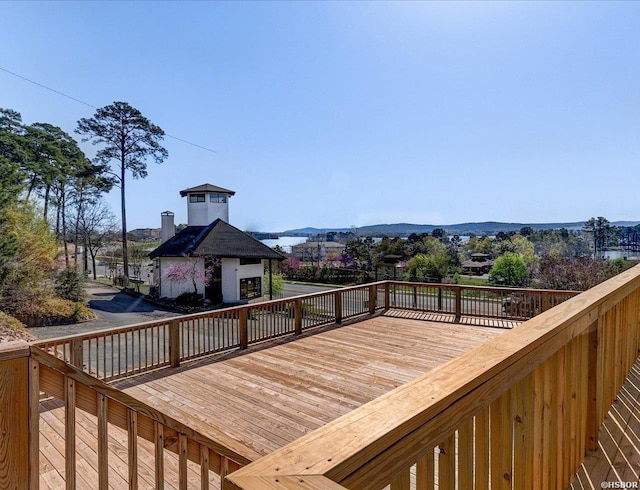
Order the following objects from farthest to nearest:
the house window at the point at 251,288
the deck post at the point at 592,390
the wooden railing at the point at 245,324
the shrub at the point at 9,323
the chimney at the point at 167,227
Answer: the chimney at the point at 167,227
the house window at the point at 251,288
the shrub at the point at 9,323
the wooden railing at the point at 245,324
the deck post at the point at 592,390

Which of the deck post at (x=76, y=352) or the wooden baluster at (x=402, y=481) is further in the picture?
the deck post at (x=76, y=352)

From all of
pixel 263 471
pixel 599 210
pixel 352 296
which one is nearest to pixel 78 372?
pixel 263 471

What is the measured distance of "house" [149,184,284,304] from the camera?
18266 mm


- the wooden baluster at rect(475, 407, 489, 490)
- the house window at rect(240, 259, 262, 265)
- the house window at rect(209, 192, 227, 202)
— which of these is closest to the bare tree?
the house window at rect(209, 192, 227, 202)

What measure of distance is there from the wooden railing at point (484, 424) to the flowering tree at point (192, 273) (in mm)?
17648

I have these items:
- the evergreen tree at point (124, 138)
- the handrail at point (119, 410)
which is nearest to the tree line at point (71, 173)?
the evergreen tree at point (124, 138)

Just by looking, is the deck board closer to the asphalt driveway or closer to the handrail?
the handrail

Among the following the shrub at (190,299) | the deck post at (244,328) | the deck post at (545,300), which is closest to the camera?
the deck post at (244,328)

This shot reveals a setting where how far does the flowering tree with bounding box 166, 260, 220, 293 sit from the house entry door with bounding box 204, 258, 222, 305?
13 cm

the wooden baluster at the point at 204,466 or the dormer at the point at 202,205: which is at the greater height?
the dormer at the point at 202,205

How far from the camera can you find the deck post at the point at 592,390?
184cm

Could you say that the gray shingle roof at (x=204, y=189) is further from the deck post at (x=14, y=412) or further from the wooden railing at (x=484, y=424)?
the wooden railing at (x=484, y=424)

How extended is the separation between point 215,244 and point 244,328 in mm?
13571

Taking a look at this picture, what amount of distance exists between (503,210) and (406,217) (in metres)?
12.7
